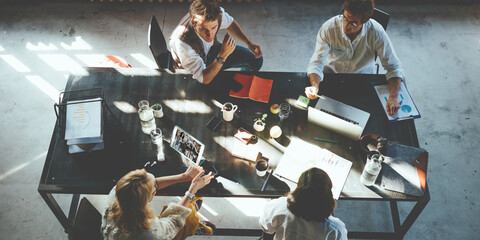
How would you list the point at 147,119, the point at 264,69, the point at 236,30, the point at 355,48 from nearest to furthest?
the point at 147,119, the point at 355,48, the point at 236,30, the point at 264,69

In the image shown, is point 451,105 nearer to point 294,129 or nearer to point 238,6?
point 294,129

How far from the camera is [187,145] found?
7.12ft

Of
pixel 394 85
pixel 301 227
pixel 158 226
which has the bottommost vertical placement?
pixel 158 226

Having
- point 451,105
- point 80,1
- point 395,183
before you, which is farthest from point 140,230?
point 80,1

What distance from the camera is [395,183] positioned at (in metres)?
2.09

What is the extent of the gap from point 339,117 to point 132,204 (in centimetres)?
144

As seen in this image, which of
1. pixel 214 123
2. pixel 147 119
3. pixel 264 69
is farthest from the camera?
pixel 264 69

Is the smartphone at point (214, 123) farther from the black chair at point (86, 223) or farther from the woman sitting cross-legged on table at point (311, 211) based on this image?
the black chair at point (86, 223)

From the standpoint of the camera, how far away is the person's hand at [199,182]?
2062 mm

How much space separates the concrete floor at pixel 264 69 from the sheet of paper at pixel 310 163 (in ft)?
2.98

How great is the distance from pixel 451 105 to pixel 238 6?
2.77 m

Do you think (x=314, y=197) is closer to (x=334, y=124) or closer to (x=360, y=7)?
(x=334, y=124)

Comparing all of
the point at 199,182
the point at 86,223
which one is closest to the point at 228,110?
the point at 199,182

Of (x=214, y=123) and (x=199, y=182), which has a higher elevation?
(x=214, y=123)
